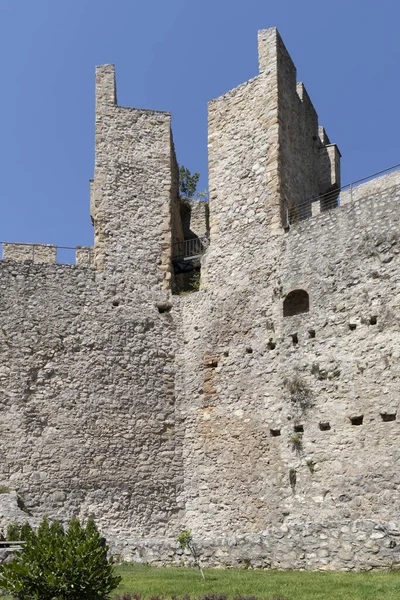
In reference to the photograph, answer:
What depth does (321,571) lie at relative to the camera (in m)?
11.4

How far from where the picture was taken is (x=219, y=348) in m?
A: 18.0

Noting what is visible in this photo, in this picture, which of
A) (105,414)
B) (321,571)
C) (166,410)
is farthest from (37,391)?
(321,571)

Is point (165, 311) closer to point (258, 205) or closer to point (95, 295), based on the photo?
point (95, 295)

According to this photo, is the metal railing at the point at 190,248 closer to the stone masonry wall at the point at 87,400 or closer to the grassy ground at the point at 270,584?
the stone masonry wall at the point at 87,400

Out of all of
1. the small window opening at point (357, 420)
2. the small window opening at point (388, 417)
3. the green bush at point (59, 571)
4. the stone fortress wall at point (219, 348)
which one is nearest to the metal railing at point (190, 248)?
the stone fortress wall at point (219, 348)

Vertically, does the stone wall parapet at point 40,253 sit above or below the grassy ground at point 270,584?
above

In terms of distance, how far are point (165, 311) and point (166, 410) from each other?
2.45 meters

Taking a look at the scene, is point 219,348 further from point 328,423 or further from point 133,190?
point 133,190

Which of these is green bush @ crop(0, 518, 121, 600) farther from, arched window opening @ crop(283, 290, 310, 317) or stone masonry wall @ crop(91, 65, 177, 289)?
stone masonry wall @ crop(91, 65, 177, 289)

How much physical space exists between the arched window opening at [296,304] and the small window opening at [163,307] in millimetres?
3240

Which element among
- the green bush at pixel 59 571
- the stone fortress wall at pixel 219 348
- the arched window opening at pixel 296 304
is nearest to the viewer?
the green bush at pixel 59 571

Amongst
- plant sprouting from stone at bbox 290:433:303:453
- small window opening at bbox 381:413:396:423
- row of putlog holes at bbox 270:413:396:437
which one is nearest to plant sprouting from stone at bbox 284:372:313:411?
row of putlog holes at bbox 270:413:396:437

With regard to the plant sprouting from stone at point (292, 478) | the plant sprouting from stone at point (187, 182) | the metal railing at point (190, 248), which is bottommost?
the plant sprouting from stone at point (292, 478)

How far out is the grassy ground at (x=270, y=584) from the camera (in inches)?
377
